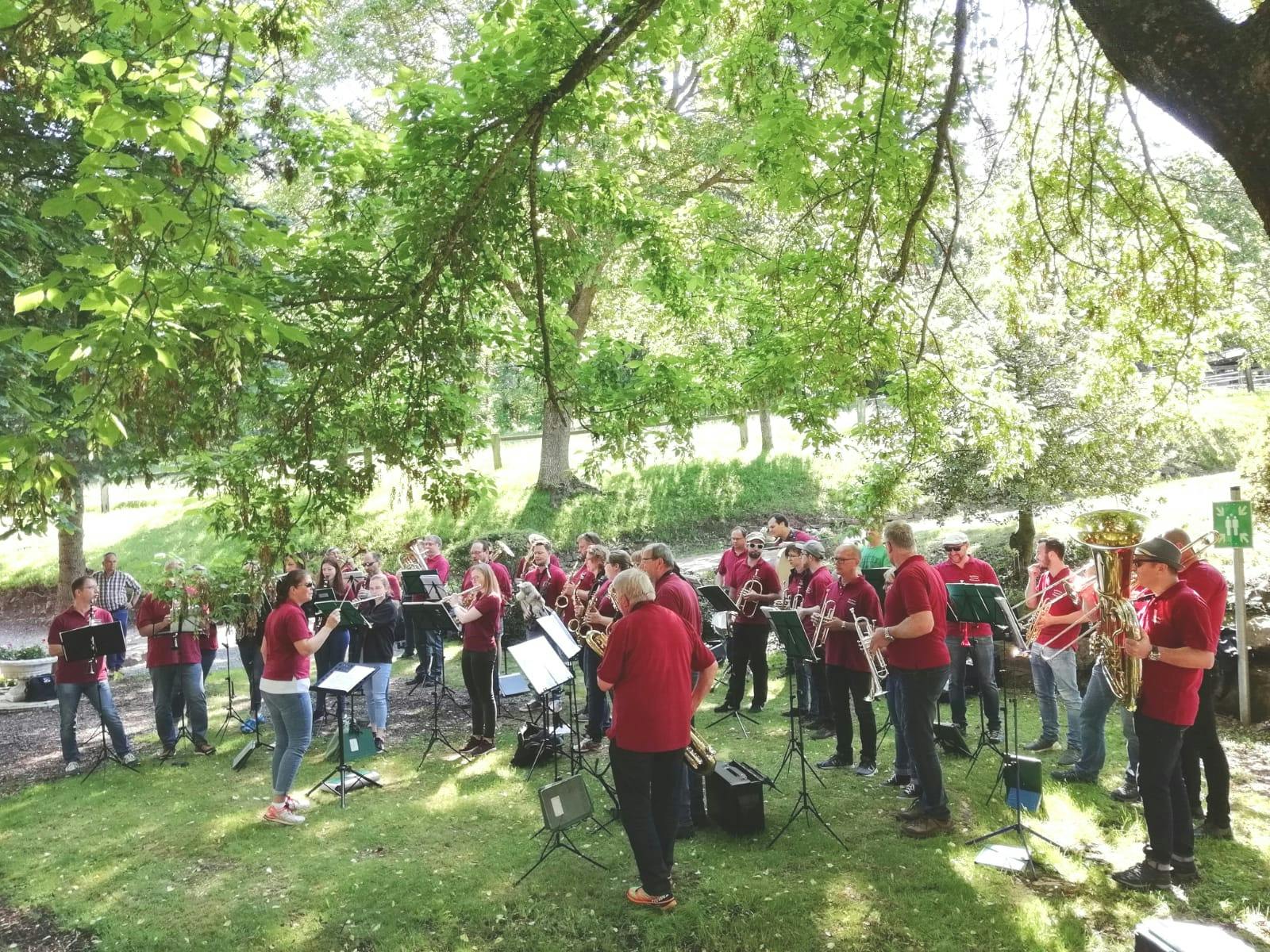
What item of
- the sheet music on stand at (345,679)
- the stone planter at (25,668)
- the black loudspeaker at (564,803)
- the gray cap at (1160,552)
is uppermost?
the gray cap at (1160,552)

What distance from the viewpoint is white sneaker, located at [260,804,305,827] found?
23.2 feet

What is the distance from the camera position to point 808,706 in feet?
32.3

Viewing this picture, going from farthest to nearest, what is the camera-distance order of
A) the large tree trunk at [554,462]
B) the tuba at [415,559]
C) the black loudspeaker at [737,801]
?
the large tree trunk at [554,462] < the tuba at [415,559] < the black loudspeaker at [737,801]

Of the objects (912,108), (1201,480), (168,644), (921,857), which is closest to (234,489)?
A: (168,644)

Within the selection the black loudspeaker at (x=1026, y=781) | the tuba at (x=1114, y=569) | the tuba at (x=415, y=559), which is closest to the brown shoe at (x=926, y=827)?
the black loudspeaker at (x=1026, y=781)

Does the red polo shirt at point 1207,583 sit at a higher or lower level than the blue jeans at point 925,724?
higher

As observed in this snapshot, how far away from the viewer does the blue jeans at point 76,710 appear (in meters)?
8.81

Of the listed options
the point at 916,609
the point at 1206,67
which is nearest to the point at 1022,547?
the point at 916,609

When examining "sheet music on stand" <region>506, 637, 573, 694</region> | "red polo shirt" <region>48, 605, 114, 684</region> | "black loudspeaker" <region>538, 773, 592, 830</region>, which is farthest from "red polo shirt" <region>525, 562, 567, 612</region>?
"red polo shirt" <region>48, 605, 114, 684</region>

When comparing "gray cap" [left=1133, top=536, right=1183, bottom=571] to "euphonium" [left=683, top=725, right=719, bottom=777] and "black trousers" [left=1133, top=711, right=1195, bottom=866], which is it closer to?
"black trousers" [left=1133, top=711, right=1195, bottom=866]

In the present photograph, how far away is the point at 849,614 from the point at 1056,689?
2.25 meters

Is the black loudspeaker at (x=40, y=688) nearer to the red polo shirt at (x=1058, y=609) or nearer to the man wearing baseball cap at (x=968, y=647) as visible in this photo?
the man wearing baseball cap at (x=968, y=647)

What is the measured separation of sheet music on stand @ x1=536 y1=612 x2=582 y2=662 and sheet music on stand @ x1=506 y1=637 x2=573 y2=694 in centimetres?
25

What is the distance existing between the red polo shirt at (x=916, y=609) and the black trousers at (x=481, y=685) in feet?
13.4
